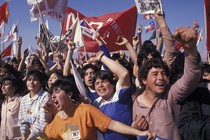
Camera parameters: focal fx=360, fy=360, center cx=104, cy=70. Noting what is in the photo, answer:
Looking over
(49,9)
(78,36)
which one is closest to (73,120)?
(78,36)

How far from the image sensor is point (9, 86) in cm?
489

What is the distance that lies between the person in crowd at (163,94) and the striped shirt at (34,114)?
1.17 metres

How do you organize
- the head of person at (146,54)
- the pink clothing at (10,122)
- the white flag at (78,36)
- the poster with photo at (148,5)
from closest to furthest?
the head of person at (146,54) → the pink clothing at (10,122) → the poster with photo at (148,5) → the white flag at (78,36)

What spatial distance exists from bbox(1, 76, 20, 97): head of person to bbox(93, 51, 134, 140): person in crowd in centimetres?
169

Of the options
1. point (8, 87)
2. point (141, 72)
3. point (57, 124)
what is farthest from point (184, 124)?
point (8, 87)

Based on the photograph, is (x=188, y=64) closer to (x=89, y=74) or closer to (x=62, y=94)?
(x=62, y=94)

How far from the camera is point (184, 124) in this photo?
238 cm

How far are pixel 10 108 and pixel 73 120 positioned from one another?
1.85 metres

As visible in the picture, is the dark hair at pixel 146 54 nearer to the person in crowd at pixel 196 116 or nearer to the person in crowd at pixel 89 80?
the person in crowd at pixel 89 80

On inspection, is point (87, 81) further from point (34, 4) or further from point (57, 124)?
point (34, 4)

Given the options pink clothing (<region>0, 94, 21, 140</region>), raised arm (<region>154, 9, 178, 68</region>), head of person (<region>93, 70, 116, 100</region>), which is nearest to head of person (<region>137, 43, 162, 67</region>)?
raised arm (<region>154, 9, 178, 68</region>)

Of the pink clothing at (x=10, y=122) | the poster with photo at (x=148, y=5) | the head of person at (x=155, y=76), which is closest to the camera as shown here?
the head of person at (x=155, y=76)

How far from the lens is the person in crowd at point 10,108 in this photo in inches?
188

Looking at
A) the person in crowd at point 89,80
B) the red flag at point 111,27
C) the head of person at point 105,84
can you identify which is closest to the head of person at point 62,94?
the head of person at point 105,84
